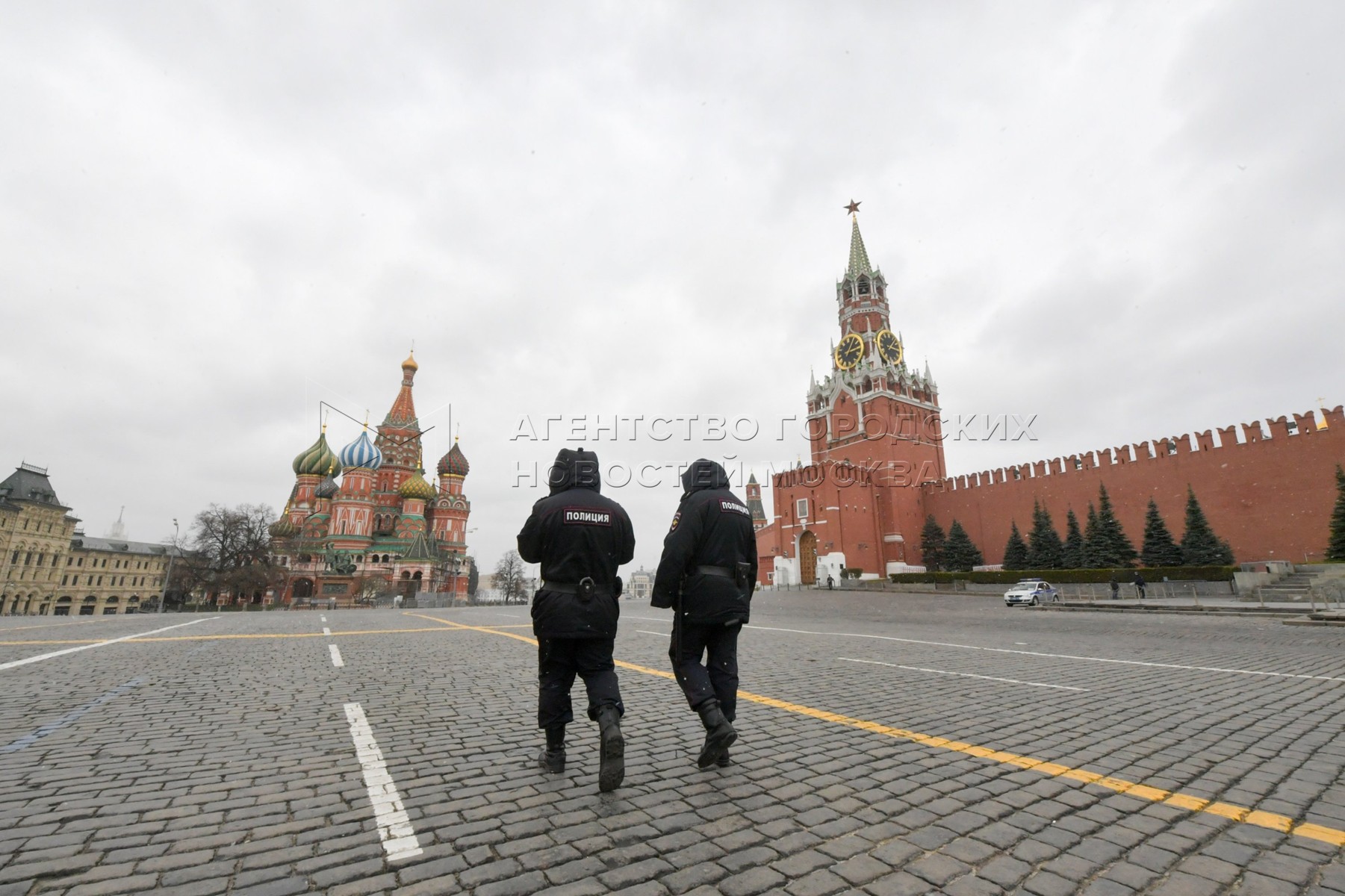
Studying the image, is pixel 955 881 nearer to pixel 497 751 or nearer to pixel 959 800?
pixel 959 800

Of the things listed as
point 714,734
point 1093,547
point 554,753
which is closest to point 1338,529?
point 1093,547

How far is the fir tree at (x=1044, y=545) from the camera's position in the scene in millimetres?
37844

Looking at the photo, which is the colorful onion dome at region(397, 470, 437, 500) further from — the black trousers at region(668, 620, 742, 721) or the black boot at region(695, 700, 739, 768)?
the black boot at region(695, 700, 739, 768)

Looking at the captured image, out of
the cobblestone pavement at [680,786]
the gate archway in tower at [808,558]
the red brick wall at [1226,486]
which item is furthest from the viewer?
the gate archway in tower at [808,558]

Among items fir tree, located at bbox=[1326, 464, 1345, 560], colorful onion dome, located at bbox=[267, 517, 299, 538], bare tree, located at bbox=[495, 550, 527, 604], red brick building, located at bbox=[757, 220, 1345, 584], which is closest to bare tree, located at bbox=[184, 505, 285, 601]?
colorful onion dome, located at bbox=[267, 517, 299, 538]

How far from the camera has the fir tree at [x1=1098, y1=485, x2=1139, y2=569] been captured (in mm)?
34562

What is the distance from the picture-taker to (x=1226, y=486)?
3269cm

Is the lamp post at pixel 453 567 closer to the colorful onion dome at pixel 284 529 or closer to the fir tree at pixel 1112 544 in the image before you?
the colorful onion dome at pixel 284 529

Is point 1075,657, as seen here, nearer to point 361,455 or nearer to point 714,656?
point 714,656

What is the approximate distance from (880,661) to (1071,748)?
4.08 meters

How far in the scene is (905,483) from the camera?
165 feet

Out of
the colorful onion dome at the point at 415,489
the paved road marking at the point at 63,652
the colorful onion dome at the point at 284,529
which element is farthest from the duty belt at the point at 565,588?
the colorful onion dome at the point at 284,529

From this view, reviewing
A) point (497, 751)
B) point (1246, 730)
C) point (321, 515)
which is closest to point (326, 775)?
point (497, 751)

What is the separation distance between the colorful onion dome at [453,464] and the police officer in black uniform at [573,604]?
62740mm
